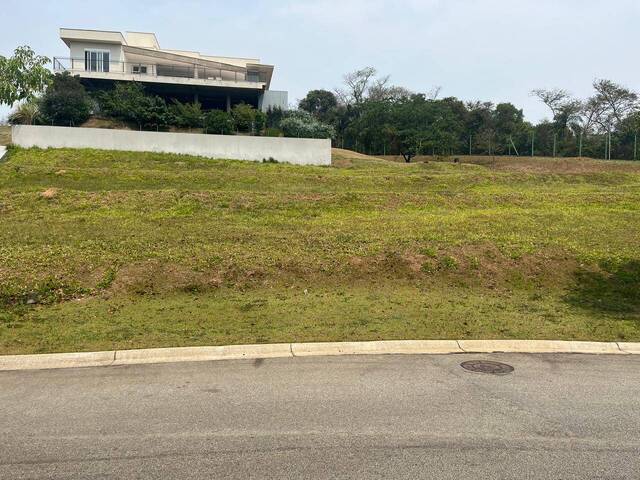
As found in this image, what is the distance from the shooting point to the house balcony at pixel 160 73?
4038 centimetres

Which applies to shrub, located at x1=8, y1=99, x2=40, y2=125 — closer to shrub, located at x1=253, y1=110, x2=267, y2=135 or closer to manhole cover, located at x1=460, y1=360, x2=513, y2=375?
shrub, located at x1=253, y1=110, x2=267, y2=135

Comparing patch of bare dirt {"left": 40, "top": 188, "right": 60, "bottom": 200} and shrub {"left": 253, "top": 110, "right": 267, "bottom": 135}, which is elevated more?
shrub {"left": 253, "top": 110, "right": 267, "bottom": 135}

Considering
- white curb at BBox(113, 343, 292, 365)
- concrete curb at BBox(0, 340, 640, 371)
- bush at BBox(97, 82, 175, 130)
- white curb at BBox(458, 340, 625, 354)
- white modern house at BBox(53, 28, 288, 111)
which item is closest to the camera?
concrete curb at BBox(0, 340, 640, 371)

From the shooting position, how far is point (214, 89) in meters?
43.8

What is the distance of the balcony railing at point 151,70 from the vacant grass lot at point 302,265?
86.3 feet

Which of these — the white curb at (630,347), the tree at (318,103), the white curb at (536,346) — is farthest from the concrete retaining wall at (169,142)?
the tree at (318,103)

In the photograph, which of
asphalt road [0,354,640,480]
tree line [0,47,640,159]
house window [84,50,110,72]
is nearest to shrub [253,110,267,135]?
tree line [0,47,640,159]

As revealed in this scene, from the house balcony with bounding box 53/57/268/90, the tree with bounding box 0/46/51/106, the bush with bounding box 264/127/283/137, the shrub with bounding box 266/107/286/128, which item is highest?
the house balcony with bounding box 53/57/268/90

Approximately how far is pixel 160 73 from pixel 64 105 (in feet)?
43.2

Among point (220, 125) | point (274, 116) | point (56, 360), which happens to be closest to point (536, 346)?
point (56, 360)

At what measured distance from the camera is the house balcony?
40.4 meters

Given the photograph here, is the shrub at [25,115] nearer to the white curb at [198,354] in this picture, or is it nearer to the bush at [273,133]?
the bush at [273,133]

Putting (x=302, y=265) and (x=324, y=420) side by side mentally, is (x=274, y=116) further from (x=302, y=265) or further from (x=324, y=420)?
(x=324, y=420)

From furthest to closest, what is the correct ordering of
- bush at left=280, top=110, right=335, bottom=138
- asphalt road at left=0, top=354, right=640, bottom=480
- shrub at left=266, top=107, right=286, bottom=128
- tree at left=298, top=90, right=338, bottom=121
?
tree at left=298, top=90, right=338, bottom=121 < shrub at left=266, top=107, right=286, bottom=128 < bush at left=280, top=110, right=335, bottom=138 < asphalt road at left=0, top=354, right=640, bottom=480
